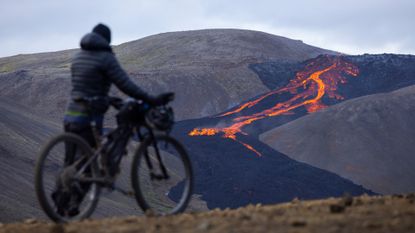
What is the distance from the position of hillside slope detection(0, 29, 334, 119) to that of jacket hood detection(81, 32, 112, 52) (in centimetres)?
7346

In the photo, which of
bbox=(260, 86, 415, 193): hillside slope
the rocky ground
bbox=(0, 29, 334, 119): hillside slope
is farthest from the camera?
bbox=(0, 29, 334, 119): hillside slope

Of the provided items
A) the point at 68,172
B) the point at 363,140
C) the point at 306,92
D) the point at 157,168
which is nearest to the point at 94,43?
the point at 68,172

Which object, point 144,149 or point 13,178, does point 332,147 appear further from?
point 144,149

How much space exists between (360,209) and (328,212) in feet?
1.33

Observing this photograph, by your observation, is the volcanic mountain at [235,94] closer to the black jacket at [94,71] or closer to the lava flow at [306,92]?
the lava flow at [306,92]

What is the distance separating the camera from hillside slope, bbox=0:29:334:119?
86125 millimetres

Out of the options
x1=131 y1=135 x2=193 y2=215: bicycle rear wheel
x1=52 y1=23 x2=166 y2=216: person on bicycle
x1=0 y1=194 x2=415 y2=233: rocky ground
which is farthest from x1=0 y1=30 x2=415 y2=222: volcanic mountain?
x1=0 y1=194 x2=415 y2=233: rocky ground

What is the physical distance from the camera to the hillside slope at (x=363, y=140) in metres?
62.8

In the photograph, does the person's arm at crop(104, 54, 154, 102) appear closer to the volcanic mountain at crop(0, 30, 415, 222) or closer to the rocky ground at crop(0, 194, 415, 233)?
the rocky ground at crop(0, 194, 415, 233)

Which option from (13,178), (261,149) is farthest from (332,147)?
(13,178)

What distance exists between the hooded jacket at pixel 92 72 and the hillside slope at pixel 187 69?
241ft

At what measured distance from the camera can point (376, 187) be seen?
60125mm

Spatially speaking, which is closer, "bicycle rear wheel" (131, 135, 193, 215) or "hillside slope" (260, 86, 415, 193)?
"bicycle rear wheel" (131, 135, 193, 215)

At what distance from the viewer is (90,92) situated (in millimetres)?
8312
